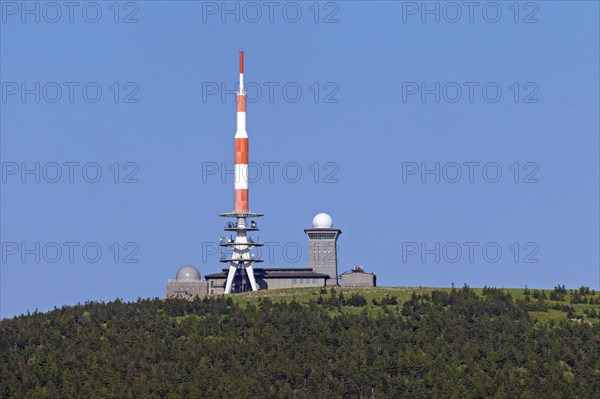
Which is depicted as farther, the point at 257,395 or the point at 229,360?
the point at 229,360

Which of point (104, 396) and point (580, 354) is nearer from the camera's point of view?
point (104, 396)

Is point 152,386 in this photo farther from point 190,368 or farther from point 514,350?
point 514,350

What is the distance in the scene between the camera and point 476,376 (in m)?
190

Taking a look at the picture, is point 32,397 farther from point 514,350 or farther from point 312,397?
point 514,350

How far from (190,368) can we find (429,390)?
2917 centimetres

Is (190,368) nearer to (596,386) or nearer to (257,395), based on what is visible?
(257,395)

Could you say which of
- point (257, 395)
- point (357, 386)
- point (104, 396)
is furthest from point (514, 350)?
point (104, 396)

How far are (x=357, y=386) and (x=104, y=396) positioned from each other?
96.3 feet

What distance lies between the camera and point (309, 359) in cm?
19900

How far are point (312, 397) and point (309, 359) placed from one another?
13475 mm

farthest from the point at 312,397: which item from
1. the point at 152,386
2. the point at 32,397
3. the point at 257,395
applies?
the point at 32,397

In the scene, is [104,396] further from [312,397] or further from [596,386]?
[596,386]

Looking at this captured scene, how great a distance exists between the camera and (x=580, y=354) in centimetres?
19938

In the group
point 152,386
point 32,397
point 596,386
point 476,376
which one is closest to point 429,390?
point 476,376
